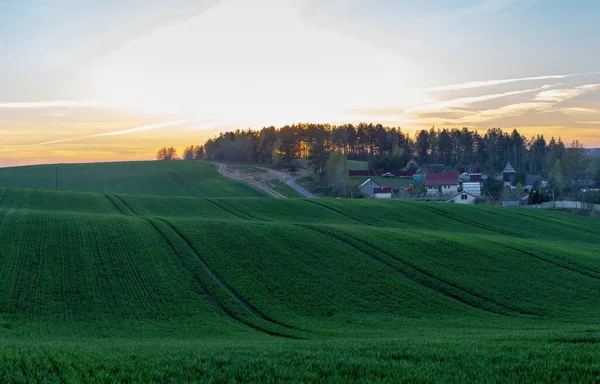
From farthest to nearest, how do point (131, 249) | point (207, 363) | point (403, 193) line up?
point (403, 193) < point (131, 249) < point (207, 363)

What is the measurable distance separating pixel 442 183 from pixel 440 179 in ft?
6.26

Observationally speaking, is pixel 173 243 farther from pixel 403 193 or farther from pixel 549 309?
pixel 403 193

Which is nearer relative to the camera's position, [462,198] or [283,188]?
[462,198]

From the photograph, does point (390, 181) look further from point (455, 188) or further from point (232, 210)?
point (232, 210)

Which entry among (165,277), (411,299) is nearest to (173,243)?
(165,277)

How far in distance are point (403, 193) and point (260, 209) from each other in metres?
74.4

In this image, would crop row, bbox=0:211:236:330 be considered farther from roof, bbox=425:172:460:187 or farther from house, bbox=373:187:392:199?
roof, bbox=425:172:460:187

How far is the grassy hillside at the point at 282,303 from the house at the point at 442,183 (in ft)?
322

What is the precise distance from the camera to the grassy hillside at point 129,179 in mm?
127438

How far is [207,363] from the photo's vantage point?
12.8m

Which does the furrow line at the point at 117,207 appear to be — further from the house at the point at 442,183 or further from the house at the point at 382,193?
the house at the point at 442,183

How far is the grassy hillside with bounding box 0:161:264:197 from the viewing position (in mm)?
127438

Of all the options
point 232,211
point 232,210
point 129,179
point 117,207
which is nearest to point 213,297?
point 232,211

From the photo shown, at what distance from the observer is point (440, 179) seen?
6088 inches
